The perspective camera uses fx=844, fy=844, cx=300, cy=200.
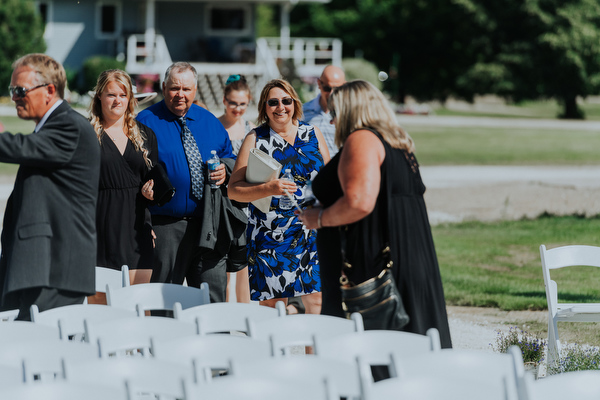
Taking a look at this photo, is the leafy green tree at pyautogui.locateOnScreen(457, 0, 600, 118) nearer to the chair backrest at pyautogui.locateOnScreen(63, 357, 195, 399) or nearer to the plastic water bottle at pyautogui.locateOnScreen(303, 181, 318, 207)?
the plastic water bottle at pyautogui.locateOnScreen(303, 181, 318, 207)

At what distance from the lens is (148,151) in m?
5.64

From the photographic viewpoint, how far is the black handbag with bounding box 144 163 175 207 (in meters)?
5.42

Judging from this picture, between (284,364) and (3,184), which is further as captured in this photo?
(3,184)

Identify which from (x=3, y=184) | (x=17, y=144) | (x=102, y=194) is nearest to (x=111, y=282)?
(x=102, y=194)

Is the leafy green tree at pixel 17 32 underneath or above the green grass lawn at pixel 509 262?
above

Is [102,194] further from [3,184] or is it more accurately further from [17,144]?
[3,184]

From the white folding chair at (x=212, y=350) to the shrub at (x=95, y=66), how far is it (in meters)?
28.7

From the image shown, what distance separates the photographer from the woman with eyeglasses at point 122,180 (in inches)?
217

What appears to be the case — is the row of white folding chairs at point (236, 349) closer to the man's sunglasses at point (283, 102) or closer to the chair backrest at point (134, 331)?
the chair backrest at point (134, 331)

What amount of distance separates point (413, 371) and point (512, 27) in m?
48.4

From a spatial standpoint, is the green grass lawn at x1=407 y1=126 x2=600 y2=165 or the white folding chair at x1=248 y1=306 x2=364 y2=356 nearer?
the white folding chair at x1=248 y1=306 x2=364 y2=356

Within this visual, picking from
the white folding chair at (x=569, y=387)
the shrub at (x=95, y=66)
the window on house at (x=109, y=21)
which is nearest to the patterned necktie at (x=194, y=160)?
the white folding chair at (x=569, y=387)

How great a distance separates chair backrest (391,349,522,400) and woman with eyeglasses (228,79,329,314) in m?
2.32

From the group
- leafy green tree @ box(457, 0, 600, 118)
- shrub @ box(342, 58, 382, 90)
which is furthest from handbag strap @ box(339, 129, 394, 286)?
leafy green tree @ box(457, 0, 600, 118)
